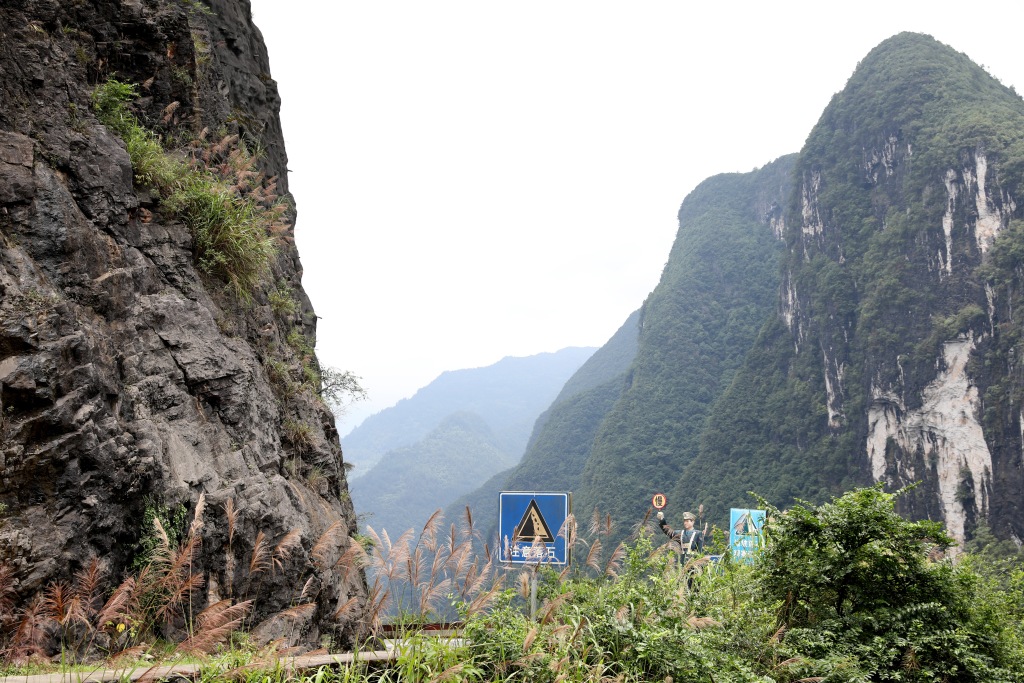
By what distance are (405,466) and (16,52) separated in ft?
627

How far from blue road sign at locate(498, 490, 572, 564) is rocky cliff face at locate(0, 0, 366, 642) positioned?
1.43 m

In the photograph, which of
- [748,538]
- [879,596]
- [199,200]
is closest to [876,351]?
[748,538]

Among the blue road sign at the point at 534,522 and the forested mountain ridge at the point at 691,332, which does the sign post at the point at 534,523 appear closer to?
the blue road sign at the point at 534,522

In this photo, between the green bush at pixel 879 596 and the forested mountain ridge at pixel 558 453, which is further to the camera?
the forested mountain ridge at pixel 558 453

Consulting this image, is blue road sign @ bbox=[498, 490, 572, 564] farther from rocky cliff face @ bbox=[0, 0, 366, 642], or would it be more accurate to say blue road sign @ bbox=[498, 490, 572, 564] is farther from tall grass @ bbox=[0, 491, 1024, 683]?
rocky cliff face @ bbox=[0, 0, 366, 642]

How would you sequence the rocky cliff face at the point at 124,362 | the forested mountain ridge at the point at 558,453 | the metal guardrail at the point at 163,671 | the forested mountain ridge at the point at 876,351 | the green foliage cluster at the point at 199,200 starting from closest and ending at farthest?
the metal guardrail at the point at 163,671 → the rocky cliff face at the point at 124,362 → the green foliage cluster at the point at 199,200 → the forested mountain ridge at the point at 876,351 → the forested mountain ridge at the point at 558,453

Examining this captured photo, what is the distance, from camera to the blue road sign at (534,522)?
5.68 meters

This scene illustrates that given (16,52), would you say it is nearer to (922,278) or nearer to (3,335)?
(3,335)

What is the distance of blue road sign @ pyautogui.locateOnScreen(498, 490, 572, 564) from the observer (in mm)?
5684

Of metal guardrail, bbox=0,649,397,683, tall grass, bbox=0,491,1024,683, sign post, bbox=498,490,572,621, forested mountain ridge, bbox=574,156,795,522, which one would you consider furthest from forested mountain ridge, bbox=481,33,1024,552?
metal guardrail, bbox=0,649,397,683

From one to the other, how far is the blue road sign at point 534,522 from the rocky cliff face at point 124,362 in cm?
143

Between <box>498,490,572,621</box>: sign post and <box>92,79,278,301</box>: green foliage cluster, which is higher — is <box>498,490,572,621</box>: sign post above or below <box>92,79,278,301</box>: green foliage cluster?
below

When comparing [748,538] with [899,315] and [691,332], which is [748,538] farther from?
[691,332]

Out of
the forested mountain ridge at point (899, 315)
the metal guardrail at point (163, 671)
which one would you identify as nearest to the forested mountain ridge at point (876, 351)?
the forested mountain ridge at point (899, 315)
